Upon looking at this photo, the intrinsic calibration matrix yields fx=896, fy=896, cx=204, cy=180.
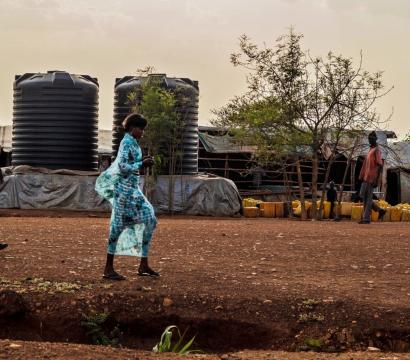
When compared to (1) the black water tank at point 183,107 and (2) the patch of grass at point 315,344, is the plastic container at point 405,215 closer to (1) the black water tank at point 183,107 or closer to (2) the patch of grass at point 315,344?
(1) the black water tank at point 183,107

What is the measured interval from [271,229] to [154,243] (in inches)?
162

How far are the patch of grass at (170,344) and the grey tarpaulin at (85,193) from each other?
1615 cm

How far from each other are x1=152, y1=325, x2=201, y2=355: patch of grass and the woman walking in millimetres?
1126

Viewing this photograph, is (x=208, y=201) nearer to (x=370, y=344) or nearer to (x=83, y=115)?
(x=83, y=115)

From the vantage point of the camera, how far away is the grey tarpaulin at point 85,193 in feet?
76.6

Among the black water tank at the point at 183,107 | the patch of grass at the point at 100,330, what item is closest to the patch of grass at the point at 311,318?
the patch of grass at the point at 100,330

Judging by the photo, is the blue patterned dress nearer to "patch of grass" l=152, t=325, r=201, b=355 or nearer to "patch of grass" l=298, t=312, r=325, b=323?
"patch of grass" l=152, t=325, r=201, b=355

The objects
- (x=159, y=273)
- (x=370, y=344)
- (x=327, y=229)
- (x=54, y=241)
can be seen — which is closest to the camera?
(x=370, y=344)

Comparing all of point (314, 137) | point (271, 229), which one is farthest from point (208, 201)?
point (271, 229)

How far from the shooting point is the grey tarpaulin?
23.3 metres

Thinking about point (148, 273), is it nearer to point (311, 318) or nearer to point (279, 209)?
point (311, 318)

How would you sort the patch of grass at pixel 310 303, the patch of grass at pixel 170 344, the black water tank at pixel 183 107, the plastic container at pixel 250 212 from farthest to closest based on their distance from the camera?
the plastic container at pixel 250 212, the black water tank at pixel 183 107, the patch of grass at pixel 310 303, the patch of grass at pixel 170 344

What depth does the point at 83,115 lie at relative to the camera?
25.0 metres

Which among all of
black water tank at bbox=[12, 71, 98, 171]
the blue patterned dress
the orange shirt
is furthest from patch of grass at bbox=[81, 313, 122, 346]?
black water tank at bbox=[12, 71, 98, 171]
